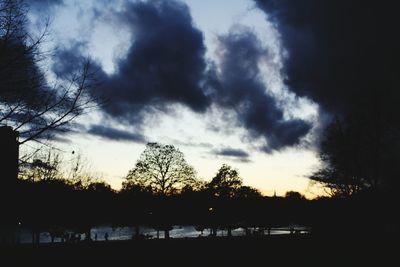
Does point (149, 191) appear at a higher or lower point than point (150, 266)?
higher

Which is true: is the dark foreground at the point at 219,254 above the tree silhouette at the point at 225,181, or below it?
below

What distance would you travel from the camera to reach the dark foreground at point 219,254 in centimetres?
1302

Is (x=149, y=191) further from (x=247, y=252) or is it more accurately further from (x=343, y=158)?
(x=247, y=252)

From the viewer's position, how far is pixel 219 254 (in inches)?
607

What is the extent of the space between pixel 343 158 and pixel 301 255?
10.3 m

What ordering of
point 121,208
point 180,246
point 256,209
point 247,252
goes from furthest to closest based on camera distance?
point 256,209, point 121,208, point 180,246, point 247,252

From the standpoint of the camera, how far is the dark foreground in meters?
13.0

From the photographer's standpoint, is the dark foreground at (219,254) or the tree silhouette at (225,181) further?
the tree silhouette at (225,181)

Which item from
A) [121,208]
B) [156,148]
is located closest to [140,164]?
[156,148]

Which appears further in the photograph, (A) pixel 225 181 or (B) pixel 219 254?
(A) pixel 225 181

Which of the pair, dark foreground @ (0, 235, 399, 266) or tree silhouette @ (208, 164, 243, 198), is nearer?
dark foreground @ (0, 235, 399, 266)

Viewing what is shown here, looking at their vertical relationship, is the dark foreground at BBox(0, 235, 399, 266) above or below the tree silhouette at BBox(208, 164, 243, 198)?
below

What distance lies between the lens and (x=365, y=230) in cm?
2520

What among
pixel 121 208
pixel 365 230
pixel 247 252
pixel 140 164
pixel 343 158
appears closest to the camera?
pixel 247 252
